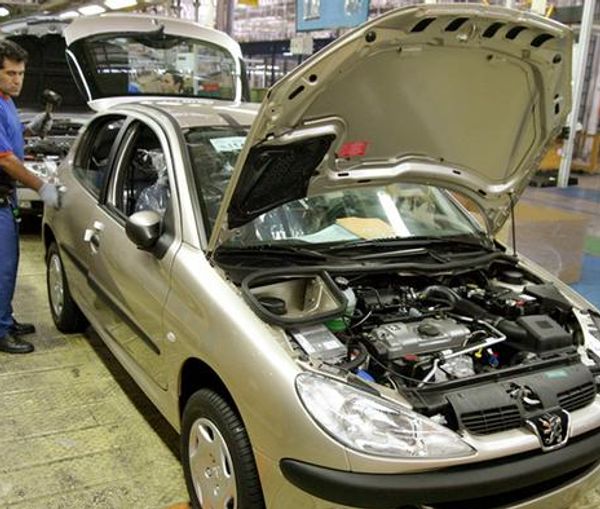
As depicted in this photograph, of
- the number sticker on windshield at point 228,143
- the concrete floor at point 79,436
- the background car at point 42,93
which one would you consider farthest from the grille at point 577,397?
the background car at point 42,93

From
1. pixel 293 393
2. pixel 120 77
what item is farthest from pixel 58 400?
pixel 120 77

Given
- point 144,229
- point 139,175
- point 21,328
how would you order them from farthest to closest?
point 21,328, point 139,175, point 144,229

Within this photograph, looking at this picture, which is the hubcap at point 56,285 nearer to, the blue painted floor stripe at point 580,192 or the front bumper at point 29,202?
the front bumper at point 29,202

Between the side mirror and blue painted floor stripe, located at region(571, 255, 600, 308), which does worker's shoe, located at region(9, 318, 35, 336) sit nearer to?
the side mirror

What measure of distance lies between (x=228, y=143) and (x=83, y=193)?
42.9 inches

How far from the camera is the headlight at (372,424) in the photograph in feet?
5.49

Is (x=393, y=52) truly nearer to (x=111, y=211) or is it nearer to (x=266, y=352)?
(x=266, y=352)

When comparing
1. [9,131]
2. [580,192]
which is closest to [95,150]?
[9,131]

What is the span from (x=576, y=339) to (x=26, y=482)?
2217mm

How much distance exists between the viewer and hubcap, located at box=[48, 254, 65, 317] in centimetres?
390

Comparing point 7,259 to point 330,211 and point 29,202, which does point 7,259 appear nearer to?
point 330,211

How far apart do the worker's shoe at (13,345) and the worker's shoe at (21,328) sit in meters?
0.09

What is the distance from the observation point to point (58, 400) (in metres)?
3.14

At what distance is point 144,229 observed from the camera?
94.4 inches
